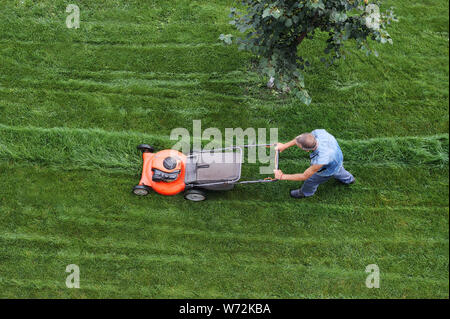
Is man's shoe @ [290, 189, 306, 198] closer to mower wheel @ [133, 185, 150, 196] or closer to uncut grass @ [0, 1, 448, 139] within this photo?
uncut grass @ [0, 1, 448, 139]

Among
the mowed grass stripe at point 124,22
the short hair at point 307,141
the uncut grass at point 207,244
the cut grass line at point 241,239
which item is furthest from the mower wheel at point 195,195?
the mowed grass stripe at point 124,22

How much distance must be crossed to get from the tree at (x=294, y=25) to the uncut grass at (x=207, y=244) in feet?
6.75

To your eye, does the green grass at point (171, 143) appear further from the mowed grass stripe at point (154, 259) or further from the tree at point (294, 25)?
the tree at point (294, 25)

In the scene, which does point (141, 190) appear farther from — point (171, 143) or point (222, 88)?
point (222, 88)

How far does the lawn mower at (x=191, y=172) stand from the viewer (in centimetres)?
469

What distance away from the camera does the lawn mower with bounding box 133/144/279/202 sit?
469 centimetres

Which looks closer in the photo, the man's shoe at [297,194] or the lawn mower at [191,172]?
the lawn mower at [191,172]

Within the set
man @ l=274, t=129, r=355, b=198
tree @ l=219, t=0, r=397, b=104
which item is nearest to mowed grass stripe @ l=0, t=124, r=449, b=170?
man @ l=274, t=129, r=355, b=198

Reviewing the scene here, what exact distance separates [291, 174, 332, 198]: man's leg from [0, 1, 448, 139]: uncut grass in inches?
38.5

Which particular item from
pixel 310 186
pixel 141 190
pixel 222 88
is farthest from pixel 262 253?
pixel 222 88

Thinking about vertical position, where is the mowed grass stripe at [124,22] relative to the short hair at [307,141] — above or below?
above

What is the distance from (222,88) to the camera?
582 centimetres

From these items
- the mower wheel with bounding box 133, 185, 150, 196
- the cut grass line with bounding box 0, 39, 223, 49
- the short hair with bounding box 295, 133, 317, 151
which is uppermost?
the cut grass line with bounding box 0, 39, 223, 49

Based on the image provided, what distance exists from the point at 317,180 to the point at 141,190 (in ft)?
8.33
